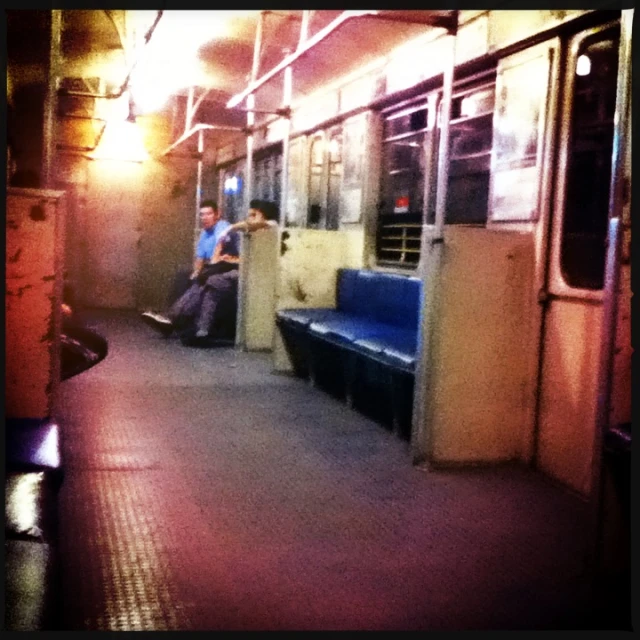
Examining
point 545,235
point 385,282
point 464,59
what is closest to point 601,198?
point 545,235

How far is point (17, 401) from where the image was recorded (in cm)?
350

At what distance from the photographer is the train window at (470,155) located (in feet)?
18.1

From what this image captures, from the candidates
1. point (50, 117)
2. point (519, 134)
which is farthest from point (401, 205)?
point (50, 117)

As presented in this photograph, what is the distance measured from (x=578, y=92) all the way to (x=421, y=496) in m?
2.45

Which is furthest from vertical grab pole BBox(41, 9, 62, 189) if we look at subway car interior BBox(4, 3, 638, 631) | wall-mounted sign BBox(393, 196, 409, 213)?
wall-mounted sign BBox(393, 196, 409, 213)

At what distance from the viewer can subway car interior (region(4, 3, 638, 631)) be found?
2869 mm

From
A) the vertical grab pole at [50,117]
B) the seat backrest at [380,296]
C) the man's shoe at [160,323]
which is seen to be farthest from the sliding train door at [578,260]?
the man's shoe at [160,323]

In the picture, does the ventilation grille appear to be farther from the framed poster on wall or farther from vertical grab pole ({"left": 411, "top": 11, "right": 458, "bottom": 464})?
vertical grab pole ({"left": 411, "top": 11, "right": 458, "bottom": 464})

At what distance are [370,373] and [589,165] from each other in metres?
2.22

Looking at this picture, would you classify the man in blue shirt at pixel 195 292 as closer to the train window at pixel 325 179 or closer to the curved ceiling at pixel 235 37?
the train window at pixel 325 179

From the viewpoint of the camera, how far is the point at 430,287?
4.49m

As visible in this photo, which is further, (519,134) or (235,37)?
(235,37)

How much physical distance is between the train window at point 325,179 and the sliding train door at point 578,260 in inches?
164

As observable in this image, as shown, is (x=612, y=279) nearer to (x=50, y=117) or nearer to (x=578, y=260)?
(x=578, y=260)
